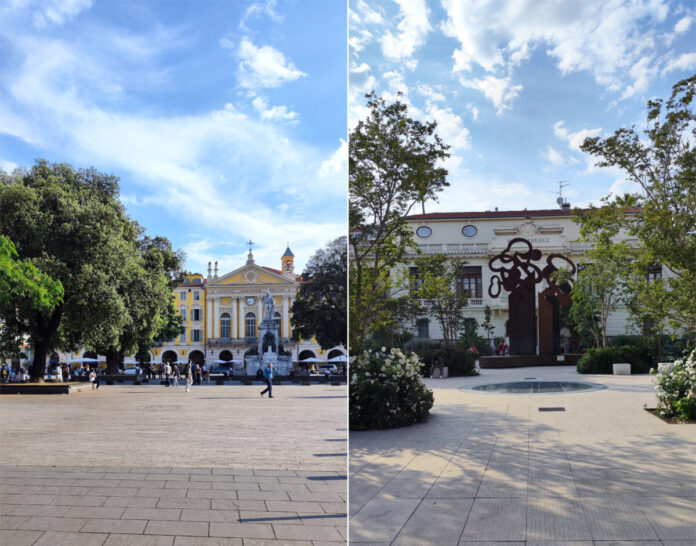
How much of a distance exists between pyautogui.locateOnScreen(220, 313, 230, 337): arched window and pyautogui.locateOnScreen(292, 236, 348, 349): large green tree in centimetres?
1385

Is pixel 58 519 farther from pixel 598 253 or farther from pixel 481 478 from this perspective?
pixel 598 253

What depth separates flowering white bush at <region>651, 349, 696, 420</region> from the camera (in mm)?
5828

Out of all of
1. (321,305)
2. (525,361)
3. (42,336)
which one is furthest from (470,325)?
(42,336)

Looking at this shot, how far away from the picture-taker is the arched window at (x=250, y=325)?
3575 centimetres

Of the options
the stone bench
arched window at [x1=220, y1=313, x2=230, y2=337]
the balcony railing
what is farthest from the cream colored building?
arched window at [x1=220, y1=313, x2=230, y2=337]

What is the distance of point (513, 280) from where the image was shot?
56.5 ft

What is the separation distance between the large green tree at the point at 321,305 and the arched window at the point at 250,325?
443 inches

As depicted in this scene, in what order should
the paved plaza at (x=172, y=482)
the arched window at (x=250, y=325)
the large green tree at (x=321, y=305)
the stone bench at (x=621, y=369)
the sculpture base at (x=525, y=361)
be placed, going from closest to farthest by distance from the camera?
the paved plaza at (x=172, y=482), the stone bench at (x=621, y=369), the sculpture base at (x=525, y=361), the large green tree at (x=321, y=305), the arched window at (x=250, y=325)

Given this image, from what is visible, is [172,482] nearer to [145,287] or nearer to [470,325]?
[145,287]

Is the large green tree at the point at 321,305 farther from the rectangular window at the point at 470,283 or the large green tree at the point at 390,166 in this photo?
the large green tree at the point at 390,166

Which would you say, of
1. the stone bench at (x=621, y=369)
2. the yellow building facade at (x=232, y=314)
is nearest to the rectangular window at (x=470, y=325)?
the stone bench at (x=621, y=369)

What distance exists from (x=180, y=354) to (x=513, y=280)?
30659 mm

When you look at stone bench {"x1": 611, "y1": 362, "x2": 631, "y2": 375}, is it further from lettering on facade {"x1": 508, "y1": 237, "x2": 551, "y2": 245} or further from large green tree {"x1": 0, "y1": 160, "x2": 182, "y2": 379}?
large green tree {"x1": 0, "y1": 160, "x2": 182, "y2": 379}

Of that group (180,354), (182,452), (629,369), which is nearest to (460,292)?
(629,369)
